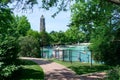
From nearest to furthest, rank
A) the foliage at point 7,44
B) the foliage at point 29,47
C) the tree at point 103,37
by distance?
1. the foliage at point 7,44
2. the tree at point 103,37
3. the foliage at point 29,47

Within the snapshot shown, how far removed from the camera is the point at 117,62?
29.5 m

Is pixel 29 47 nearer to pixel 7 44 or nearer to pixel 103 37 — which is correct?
pixel 103 37

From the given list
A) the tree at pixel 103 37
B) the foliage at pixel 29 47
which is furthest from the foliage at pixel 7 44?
the foliage at pixel 29 47

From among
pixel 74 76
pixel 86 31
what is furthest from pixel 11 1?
pixel 86 31

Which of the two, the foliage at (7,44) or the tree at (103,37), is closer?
the foliage at (7,44)

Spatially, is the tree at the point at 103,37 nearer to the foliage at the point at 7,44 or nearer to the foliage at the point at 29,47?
the foliage at the point at 7,44

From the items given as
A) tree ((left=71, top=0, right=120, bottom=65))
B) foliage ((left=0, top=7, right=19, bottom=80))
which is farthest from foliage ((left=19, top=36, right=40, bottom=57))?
foliage ((left=0, top=7, right=19, bottom=80))

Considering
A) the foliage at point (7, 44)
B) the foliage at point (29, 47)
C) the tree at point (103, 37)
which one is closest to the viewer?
the foliage at point (7, 44)

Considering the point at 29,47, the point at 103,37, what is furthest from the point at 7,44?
the point at 29,47

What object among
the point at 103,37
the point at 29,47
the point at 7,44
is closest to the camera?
the point at 7,44

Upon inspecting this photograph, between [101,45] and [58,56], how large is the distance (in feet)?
34.0

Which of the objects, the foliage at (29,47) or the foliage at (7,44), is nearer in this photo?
the foliage at (7,44)

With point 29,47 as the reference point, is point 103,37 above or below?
above

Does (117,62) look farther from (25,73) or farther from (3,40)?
(3,40)
